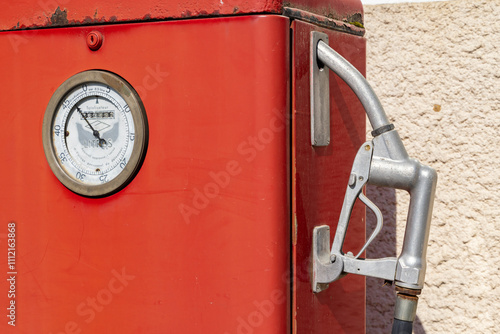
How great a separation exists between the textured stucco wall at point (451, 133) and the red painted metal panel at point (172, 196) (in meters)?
0.68

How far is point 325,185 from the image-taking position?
1.56m

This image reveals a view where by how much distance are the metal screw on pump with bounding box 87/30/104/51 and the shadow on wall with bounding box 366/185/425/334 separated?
2.96 feet

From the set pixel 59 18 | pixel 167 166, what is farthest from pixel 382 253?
pixel 59 18

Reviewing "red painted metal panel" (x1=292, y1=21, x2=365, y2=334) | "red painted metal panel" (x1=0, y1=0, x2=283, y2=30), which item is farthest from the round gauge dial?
"red painted metal panel" (x1=292, y1=21, x2=365, y2=334)

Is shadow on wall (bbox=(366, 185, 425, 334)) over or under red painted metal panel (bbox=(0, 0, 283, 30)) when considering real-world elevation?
under

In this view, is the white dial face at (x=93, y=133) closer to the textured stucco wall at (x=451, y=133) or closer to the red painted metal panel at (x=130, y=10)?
the red painted metal panel at (x=130, y=10)

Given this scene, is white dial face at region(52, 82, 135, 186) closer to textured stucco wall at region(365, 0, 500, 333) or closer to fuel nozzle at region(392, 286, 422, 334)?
fuel nozzle at region(392, 286, 422, 334)

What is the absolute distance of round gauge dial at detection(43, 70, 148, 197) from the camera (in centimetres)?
148

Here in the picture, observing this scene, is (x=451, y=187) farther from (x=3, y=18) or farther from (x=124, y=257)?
(x=3, y=18)

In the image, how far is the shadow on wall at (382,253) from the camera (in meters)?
2.03

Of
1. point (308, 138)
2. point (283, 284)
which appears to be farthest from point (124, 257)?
point (308, 138)

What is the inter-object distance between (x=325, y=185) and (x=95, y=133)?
492 millimetres

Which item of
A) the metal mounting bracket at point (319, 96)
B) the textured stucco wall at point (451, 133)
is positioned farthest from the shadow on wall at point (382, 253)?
the metal mounting bracket at point (319, 96)

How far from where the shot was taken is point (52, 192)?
1.57 m
